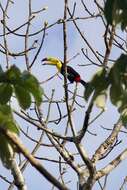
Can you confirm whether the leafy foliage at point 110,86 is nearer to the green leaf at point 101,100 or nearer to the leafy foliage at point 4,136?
the green leaf at point 101,100

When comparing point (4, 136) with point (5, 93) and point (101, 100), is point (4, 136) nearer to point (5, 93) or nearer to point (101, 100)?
point (5, 93)

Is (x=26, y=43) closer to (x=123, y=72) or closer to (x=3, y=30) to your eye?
(x=3, y=30)

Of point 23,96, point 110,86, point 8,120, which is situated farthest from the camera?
point 23,96

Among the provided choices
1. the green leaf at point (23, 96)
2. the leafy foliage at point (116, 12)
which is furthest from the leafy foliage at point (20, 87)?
the leafy foliage at point (116, 12)

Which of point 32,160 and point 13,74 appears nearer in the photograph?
point 32,160

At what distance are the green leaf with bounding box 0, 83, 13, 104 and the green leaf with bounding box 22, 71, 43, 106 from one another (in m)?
0.08

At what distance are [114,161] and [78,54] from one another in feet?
6.91

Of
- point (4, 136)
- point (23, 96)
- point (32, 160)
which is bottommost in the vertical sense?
point (32, 160)

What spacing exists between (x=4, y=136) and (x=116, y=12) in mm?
528

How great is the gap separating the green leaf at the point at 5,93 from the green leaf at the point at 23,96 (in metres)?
0.03

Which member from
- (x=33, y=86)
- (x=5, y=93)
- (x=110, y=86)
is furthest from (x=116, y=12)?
(x=5, y=93)

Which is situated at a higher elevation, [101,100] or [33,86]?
[33,86]

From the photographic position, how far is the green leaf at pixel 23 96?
1748mm

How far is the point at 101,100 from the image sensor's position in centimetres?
154
